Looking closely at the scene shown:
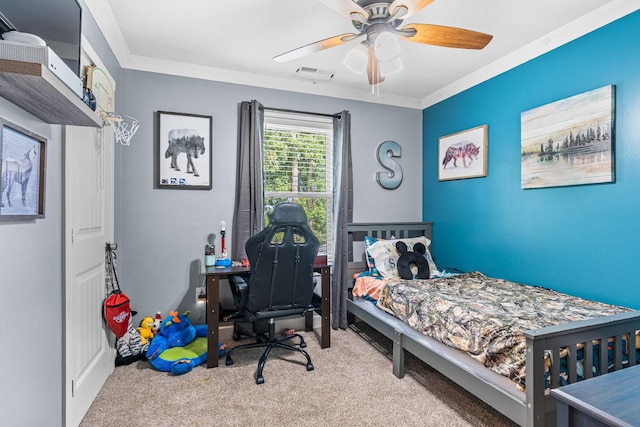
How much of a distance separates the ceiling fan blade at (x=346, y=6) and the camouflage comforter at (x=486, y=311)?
1866 mm

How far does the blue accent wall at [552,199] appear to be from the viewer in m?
2.15

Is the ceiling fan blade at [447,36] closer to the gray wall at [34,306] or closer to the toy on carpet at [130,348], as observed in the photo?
the gray wall at [34,306]

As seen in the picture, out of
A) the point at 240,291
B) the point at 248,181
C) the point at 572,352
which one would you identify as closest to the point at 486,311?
the point at 572,352

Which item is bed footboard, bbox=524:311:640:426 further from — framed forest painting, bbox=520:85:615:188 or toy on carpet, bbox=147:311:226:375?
toy on carpet, bbox=147:311:226:375

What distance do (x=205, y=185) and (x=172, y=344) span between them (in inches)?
56.9

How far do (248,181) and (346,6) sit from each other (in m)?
1.89

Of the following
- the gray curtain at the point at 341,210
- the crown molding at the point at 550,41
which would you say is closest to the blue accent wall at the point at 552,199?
the crown molding at the point at 550,41

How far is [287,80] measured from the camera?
3.52m

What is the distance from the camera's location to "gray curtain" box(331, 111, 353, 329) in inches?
138

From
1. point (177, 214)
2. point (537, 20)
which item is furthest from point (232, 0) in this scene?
point (537, 20)

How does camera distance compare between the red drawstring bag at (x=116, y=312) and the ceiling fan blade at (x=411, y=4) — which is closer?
the ceiling fan blade at (x=411, y=4)

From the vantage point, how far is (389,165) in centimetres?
398

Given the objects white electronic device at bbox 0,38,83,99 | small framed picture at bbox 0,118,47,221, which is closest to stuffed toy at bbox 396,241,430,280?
small framed picture at bbox 0,118,47,221

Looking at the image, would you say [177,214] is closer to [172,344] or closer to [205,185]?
[205,185]
